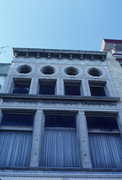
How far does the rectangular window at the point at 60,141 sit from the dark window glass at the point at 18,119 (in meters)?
0.98

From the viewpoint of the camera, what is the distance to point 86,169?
8.02 meters

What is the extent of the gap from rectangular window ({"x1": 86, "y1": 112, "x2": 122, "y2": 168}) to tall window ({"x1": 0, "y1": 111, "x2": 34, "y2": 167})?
3278mm

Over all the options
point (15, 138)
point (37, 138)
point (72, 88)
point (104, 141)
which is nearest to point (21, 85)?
point (72, 88)

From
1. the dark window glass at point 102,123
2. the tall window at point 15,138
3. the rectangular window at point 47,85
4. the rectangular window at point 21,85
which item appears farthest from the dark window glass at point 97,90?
the tall window at point 15,138

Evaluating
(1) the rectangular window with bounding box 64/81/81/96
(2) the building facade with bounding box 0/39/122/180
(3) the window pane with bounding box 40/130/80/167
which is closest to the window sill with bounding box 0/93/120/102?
(2) the building facade with bounding box 0/39/122/180

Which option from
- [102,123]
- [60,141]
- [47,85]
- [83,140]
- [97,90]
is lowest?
[83,140]

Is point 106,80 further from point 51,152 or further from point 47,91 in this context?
point 51,152

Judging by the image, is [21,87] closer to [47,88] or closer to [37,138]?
[47,88]

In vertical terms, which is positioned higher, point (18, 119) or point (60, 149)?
point (18, 119)

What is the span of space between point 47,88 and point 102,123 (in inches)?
185

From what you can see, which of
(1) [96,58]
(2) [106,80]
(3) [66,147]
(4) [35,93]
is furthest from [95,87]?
(3) [66,147]

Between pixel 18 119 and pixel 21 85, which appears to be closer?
pixel 18 119

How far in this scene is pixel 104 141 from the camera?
987 cm

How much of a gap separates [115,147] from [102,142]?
694 millimetres
